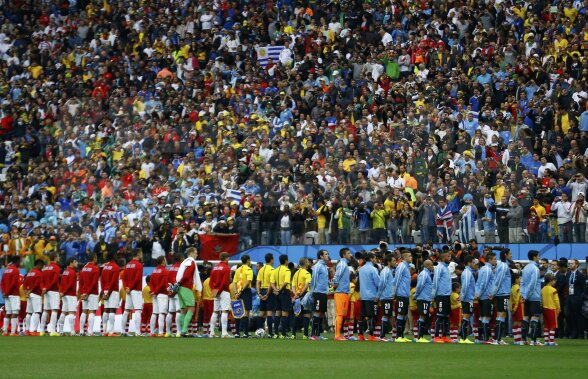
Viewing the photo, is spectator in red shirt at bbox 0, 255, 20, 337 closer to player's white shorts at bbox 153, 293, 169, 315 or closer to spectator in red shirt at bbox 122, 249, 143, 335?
spectator in red shirt at bbox 122, 249, 143, 335

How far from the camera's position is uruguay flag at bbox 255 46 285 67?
41125 mm

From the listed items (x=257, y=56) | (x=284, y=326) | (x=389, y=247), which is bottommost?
(x=284, y=326)

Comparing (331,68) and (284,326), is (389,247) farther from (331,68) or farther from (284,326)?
(331,68)

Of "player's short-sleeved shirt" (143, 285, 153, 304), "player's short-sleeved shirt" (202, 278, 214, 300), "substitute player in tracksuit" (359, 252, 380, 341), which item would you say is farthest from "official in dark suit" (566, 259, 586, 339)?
"player's short-sleeved shirt" (143, 285, 153, 304)

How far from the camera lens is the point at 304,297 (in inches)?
1072

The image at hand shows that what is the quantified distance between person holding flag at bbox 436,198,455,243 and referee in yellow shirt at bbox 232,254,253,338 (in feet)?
16.6

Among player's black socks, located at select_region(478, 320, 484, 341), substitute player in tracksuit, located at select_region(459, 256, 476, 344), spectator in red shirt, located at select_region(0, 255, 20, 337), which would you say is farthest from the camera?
spectator in red shirt, located at select_region(0, 255, 20, 337)

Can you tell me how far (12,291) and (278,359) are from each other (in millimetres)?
11014

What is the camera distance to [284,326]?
26.5 meters

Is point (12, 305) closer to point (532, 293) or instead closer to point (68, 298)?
point (68, 298)

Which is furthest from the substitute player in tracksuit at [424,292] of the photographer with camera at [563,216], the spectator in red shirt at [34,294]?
the spectator in red shirt at [34,294]

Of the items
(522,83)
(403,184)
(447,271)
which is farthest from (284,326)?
(522,83)

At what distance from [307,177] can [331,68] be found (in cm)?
572

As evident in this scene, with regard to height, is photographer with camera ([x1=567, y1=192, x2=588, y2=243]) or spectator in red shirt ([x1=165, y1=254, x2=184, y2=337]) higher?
photographer with camera ([x1=567, y1=192, x2=588, y2=243])
